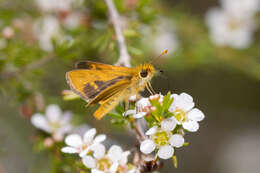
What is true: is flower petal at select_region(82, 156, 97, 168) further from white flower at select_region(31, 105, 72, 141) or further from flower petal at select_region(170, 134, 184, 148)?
white flower at select_region(31, 105, 72, 141)

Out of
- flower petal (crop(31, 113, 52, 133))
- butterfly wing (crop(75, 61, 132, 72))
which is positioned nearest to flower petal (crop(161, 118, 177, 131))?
butterfly wing (crop(75, 61, 132, 72))

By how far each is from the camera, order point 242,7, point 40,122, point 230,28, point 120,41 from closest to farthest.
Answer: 1. point 120,41
2. point 40,122
3. point 242,7
4. point 230,28

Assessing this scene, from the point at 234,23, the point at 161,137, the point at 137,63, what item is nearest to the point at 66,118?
the point at 137,63

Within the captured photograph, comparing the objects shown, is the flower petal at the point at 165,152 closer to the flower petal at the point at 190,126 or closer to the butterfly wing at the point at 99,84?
the flower petal at the point at 190,126

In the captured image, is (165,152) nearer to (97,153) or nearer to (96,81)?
(97,153)

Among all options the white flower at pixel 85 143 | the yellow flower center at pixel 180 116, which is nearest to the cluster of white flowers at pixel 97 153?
the white flower at pixel 85 143
